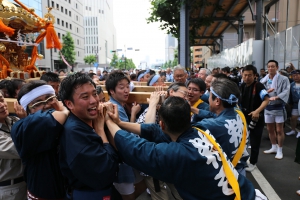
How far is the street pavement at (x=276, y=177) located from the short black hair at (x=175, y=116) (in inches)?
109

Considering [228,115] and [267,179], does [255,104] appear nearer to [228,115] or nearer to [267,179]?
[267,179]

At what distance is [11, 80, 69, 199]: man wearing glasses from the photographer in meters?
1.65

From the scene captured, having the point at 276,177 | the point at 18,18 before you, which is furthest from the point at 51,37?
the point at 276,177

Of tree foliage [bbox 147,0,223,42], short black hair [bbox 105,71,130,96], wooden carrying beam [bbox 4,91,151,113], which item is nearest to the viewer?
wooden carrying beam [bbox 4,91,151,113]

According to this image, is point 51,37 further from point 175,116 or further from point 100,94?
point 175,116

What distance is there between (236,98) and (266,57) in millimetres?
10233

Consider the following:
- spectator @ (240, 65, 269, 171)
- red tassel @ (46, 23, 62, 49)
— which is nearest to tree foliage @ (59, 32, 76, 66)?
red tassel @ (46, 23, 62, 49)

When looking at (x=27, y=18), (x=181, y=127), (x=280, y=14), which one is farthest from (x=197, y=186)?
(x=280, y=14)

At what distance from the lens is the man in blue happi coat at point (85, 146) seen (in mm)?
1557

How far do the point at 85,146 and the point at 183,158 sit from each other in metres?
0.60

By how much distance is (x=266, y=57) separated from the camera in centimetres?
1138

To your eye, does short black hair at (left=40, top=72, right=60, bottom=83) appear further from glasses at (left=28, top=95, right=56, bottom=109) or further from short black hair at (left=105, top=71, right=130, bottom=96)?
glasses at (left=28, top=95, right=56, bottom=109)

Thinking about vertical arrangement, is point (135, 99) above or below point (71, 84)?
below

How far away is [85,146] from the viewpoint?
156 centimetres
